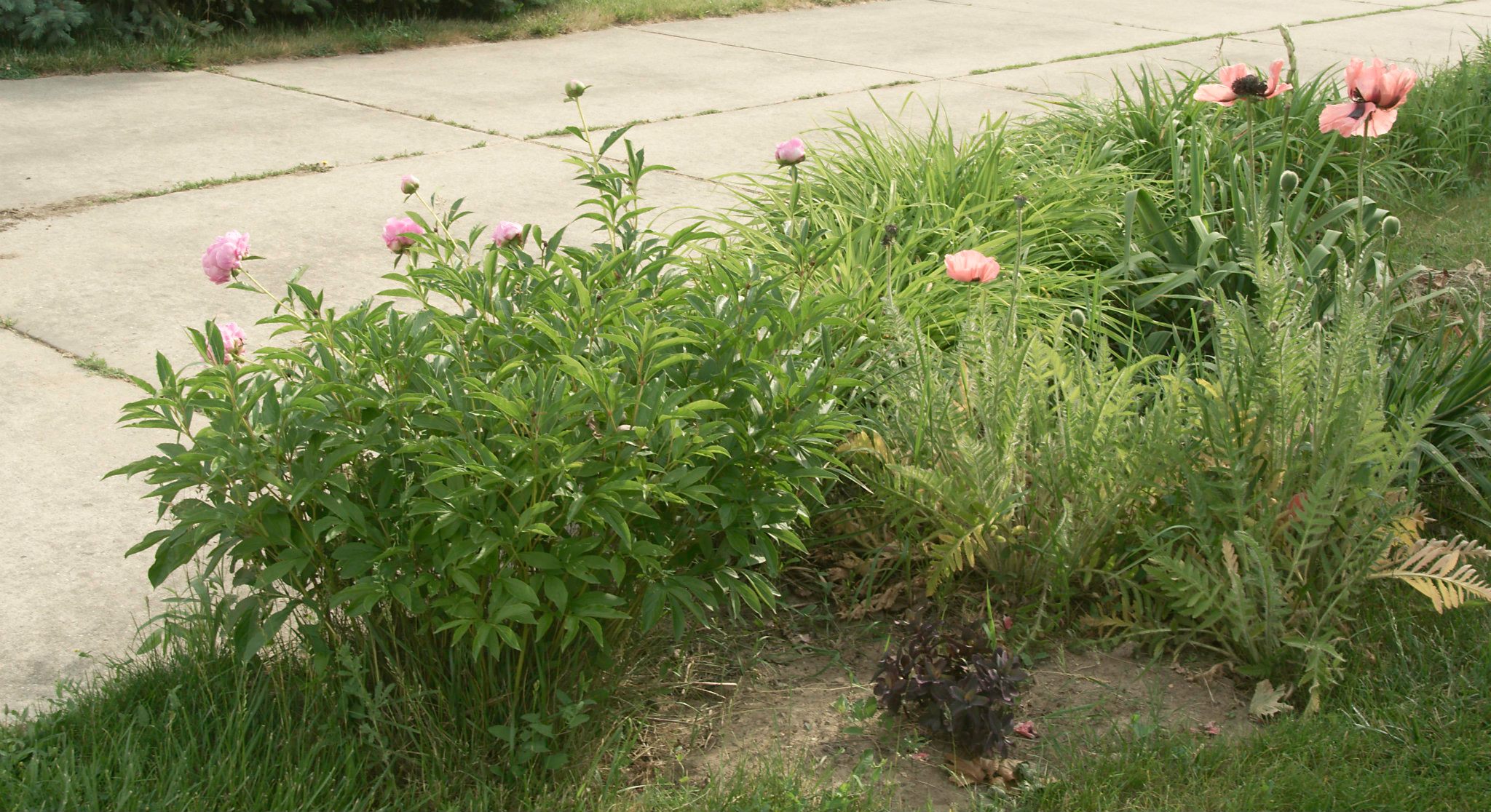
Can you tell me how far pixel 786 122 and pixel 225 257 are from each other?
5.54 meters

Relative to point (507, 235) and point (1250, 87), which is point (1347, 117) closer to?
point (1250, 87)

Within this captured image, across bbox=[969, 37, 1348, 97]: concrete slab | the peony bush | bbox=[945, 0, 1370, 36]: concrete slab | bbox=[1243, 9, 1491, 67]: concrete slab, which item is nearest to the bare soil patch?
the peony bush

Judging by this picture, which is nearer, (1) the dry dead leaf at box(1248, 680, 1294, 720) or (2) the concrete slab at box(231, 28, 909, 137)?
(1) the dry dead leaf at box(1248, 680, 1294, 720)

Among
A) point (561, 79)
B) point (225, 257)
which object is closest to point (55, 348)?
point (225, 257)

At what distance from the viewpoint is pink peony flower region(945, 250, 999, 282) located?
3053 mm

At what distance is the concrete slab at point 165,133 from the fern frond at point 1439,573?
527cm

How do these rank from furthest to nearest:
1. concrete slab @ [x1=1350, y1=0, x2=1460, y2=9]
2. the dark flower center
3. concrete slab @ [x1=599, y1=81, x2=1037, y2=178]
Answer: concrete slab @ [x1=1350, y1=0, x2=1460, y2=9]
concrete slab @ [x1=599, y1=81, x2=1037, y2=178]
the dark flower center

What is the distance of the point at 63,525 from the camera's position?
343 centimetres

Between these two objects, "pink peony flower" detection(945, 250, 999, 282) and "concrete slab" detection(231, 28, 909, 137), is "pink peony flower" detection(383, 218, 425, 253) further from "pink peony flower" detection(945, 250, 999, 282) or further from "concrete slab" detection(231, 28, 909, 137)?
"concrete slab" detection(231, 28, 909, 137)

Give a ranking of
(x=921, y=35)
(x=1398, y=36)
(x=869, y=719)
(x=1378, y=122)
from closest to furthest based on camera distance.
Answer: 1. (x=869, y=719)
2. (x=1378, y=122)
3. (x=921, y=35)
4. (x=1398, y=36)

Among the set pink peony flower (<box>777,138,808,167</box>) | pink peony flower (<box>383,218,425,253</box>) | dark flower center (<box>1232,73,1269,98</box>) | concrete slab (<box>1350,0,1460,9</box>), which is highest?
dark flower center (<box>1232,73,1269,98</box>)

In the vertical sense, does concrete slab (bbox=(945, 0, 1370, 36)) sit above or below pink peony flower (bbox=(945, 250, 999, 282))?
above

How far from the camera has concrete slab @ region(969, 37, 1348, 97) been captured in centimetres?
922

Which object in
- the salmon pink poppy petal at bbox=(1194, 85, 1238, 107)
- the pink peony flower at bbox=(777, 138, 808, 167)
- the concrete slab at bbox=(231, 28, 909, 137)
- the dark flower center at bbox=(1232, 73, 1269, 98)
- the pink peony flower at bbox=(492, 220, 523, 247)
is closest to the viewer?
the pink peony flower at bbox=(492, 220, 523, 247)
